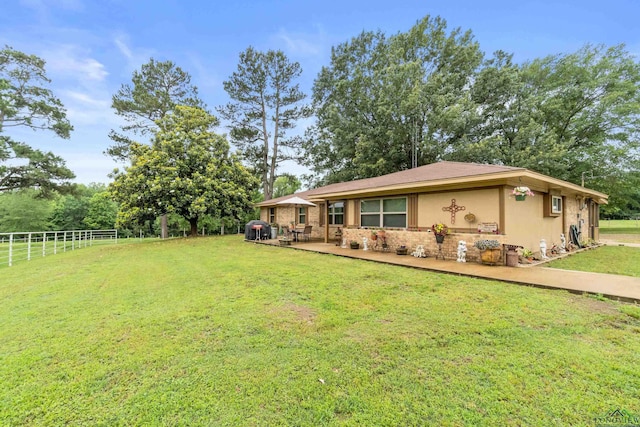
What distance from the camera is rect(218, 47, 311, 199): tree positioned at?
21812mm

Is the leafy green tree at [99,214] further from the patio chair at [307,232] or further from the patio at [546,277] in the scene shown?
the patio at [546,277]

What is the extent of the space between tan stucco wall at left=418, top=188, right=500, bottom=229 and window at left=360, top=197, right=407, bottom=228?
704mm

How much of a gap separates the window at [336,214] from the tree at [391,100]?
6674 millimetres

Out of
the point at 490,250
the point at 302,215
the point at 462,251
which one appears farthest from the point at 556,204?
the point at 302,215

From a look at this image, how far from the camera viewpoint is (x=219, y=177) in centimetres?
1714

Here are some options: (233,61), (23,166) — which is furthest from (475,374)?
(233,61)

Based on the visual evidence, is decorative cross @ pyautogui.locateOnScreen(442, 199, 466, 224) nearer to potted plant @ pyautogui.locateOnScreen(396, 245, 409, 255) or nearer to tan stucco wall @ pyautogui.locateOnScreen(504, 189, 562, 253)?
tan stucco wall @ pyautogui.locateOnScreen(504, 189, 562, 253)

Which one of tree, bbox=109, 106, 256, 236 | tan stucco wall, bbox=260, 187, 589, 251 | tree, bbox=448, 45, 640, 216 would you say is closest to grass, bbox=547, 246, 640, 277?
tan stucco wall, bbox=260, 187, 589, 251

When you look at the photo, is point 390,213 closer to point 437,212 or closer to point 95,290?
point 437,212

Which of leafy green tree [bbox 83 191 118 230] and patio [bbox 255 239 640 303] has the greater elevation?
leafy green tree [bbox 83 191 118 230]

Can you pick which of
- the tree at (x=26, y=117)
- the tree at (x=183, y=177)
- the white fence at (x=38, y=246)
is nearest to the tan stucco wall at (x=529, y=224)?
the tree at (x=183, y=177)

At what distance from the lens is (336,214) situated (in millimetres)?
13500

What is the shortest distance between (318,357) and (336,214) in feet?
36.4

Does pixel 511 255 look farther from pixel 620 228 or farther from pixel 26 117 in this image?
pixel 620 228
